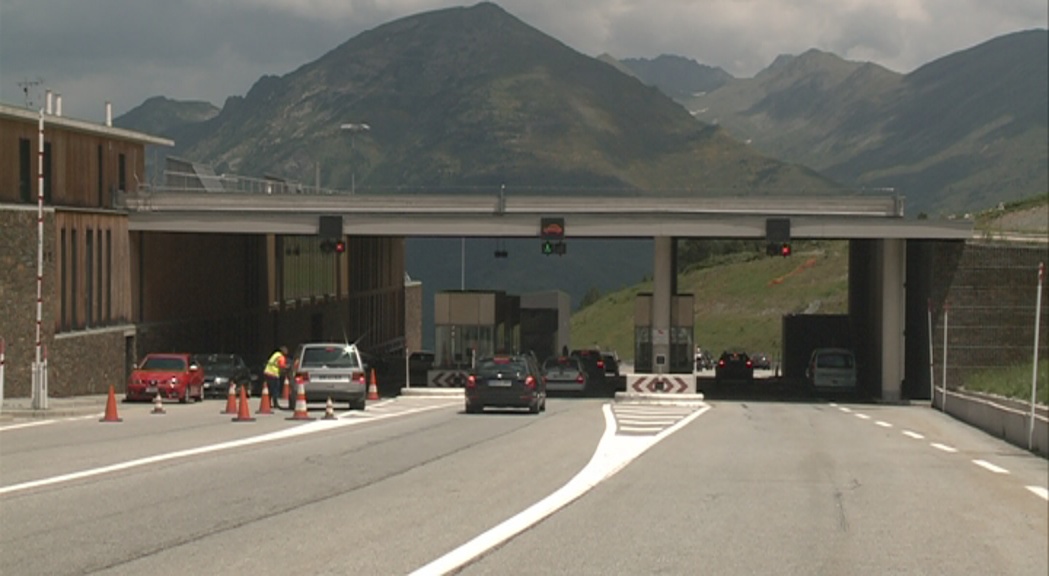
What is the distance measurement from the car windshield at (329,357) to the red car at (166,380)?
690 centimetres

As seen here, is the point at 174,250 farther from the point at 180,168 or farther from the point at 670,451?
the point at 670,451

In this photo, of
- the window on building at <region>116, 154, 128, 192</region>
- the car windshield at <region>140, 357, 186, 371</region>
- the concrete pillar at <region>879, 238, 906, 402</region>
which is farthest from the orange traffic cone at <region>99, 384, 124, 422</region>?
the concrete pillar at <region>879, 238, 906, 402</region>

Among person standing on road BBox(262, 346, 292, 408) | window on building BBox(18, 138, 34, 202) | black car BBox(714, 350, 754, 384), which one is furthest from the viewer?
black car BBox(714, 350, 754, 384)

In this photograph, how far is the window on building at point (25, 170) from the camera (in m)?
43.9

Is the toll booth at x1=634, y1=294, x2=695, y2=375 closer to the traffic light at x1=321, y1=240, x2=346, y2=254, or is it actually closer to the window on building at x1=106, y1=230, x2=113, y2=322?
the traffic light at x1=321, y1=240, x2=346, y2=254

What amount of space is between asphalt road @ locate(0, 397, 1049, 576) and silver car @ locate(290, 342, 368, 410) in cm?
746

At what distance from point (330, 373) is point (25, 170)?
13.9 meters

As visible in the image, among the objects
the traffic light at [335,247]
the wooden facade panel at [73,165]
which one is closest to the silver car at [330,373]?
the wooden facade panel at [73,165]

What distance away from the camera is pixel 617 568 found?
11586 millimetres

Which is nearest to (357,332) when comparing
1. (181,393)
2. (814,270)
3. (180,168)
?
(180,168)

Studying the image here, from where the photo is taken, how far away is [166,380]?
4241 centimetres

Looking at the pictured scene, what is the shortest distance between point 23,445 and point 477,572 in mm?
15110

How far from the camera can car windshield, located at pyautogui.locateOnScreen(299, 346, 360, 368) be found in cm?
3631

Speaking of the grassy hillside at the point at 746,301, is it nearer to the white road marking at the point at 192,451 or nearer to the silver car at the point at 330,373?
the silver car at the point at 330,373
